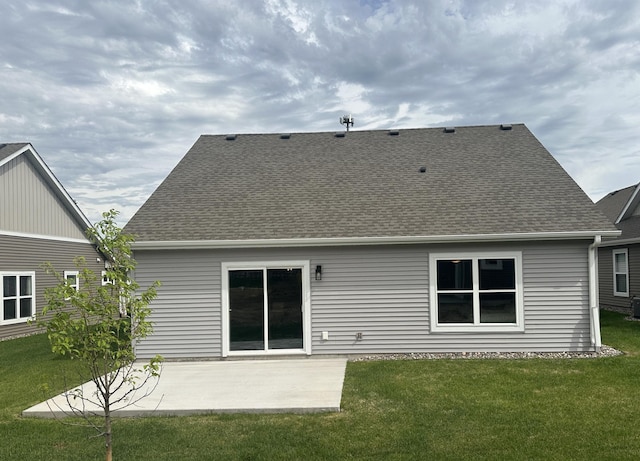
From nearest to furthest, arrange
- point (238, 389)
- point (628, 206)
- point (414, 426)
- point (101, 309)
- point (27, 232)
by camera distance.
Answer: point (101, 309) → point (414, 426) → point (238, 389) → point (27, 232) → point (628, 206)

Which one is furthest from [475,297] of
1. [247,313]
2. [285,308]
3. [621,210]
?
[621,210]

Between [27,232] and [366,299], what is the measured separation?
12.9m

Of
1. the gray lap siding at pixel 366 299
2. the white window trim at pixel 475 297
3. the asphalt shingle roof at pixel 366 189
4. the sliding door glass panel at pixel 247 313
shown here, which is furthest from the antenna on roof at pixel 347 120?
the sliding door glass panel at pixel 247 313

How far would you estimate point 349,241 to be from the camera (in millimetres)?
10477

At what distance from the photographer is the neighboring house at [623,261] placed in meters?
17.5

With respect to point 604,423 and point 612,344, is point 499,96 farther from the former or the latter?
point 604,423

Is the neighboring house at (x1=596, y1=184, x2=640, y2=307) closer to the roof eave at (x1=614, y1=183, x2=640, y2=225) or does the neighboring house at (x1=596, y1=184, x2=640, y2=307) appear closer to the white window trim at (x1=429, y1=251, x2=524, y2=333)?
the roof eave at (x1=614, y1=183, x2=640, y2=225)

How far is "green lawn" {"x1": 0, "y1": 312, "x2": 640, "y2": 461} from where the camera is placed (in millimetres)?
5402

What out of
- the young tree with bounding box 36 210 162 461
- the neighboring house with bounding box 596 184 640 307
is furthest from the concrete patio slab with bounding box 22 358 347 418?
the neighboring house with bounding box 596 184 640 307

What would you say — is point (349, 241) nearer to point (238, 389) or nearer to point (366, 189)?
point (366, 189)

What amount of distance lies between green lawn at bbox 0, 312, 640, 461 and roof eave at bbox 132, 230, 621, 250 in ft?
8.99

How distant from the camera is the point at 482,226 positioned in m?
10.6

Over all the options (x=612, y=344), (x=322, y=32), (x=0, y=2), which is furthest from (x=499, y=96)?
(x=0, y=2)

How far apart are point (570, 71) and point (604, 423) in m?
10.2
